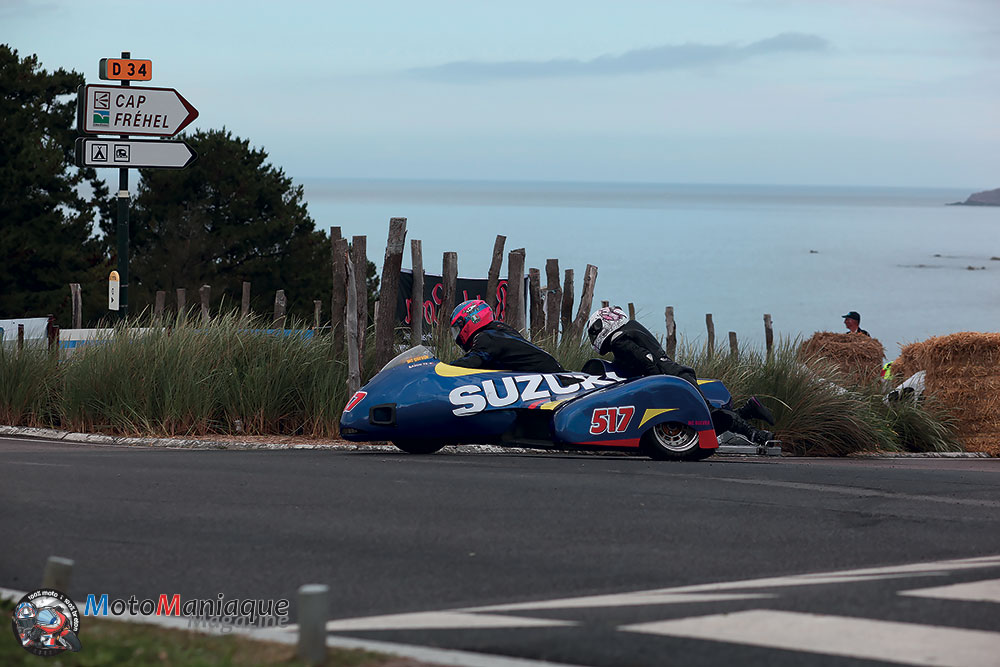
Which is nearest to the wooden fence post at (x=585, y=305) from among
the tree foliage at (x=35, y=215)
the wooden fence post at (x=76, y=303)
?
the wooden fence post at (x=76, y=303)

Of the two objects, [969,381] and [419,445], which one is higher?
[969,381]

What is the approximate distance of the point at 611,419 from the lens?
1416cm

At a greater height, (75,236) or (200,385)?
(75,236)

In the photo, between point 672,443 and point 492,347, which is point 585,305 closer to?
point 492,347

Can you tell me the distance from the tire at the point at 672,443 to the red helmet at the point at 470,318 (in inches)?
83.7

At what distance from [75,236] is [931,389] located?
108 feet

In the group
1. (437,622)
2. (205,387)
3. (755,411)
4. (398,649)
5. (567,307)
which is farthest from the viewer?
(567,307)

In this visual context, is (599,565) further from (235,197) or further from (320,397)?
(235,197)

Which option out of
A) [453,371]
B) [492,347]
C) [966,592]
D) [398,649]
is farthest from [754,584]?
[492,347]

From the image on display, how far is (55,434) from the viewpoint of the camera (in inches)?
665

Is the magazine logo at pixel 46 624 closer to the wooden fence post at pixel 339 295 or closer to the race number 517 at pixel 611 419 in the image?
the race number 517 at pixel 611 419

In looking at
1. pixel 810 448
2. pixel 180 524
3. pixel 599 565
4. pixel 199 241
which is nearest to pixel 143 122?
pixel 810 448

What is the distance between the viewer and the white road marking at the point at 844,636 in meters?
5.74

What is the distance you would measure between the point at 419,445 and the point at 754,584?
7.69 m
